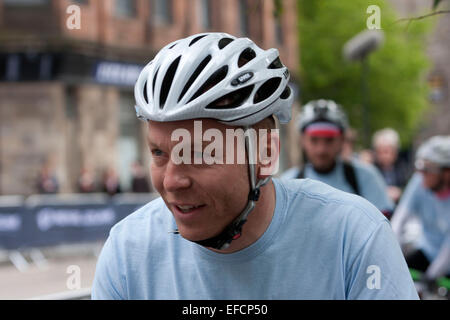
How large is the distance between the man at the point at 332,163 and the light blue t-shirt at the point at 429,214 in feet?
1.41

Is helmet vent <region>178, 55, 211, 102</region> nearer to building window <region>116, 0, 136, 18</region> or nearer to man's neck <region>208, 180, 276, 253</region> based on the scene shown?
man's neck <region>208, 180, 276, 253</region>

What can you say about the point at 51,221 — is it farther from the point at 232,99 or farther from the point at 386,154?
the point at 232,99

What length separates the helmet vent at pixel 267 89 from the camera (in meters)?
2.06

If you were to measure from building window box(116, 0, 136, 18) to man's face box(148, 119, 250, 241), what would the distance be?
2258 centimetres

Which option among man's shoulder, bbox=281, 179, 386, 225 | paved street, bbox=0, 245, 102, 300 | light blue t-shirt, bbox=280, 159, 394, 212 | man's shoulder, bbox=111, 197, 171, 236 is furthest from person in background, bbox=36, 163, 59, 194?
man's shoulder, bbox=281, 179, 386, 225

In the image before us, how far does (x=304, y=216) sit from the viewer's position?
208 centimetres

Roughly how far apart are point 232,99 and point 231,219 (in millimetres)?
313

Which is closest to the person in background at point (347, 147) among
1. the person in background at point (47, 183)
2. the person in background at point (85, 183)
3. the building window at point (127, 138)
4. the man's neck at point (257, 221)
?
the man's neck at point (257, 221)

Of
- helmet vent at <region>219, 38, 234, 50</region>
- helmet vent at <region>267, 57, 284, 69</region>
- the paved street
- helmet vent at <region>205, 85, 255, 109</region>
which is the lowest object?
the paved street

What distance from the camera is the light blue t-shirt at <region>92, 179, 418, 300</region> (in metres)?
1.93

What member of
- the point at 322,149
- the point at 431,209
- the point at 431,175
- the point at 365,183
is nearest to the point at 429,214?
the point at 431,209

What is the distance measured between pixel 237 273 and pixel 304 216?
25 centimetres

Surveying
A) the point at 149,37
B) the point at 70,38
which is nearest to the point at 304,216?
the point at 70,38

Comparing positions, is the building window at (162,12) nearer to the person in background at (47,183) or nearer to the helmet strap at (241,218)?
the person in background at (47,183)
